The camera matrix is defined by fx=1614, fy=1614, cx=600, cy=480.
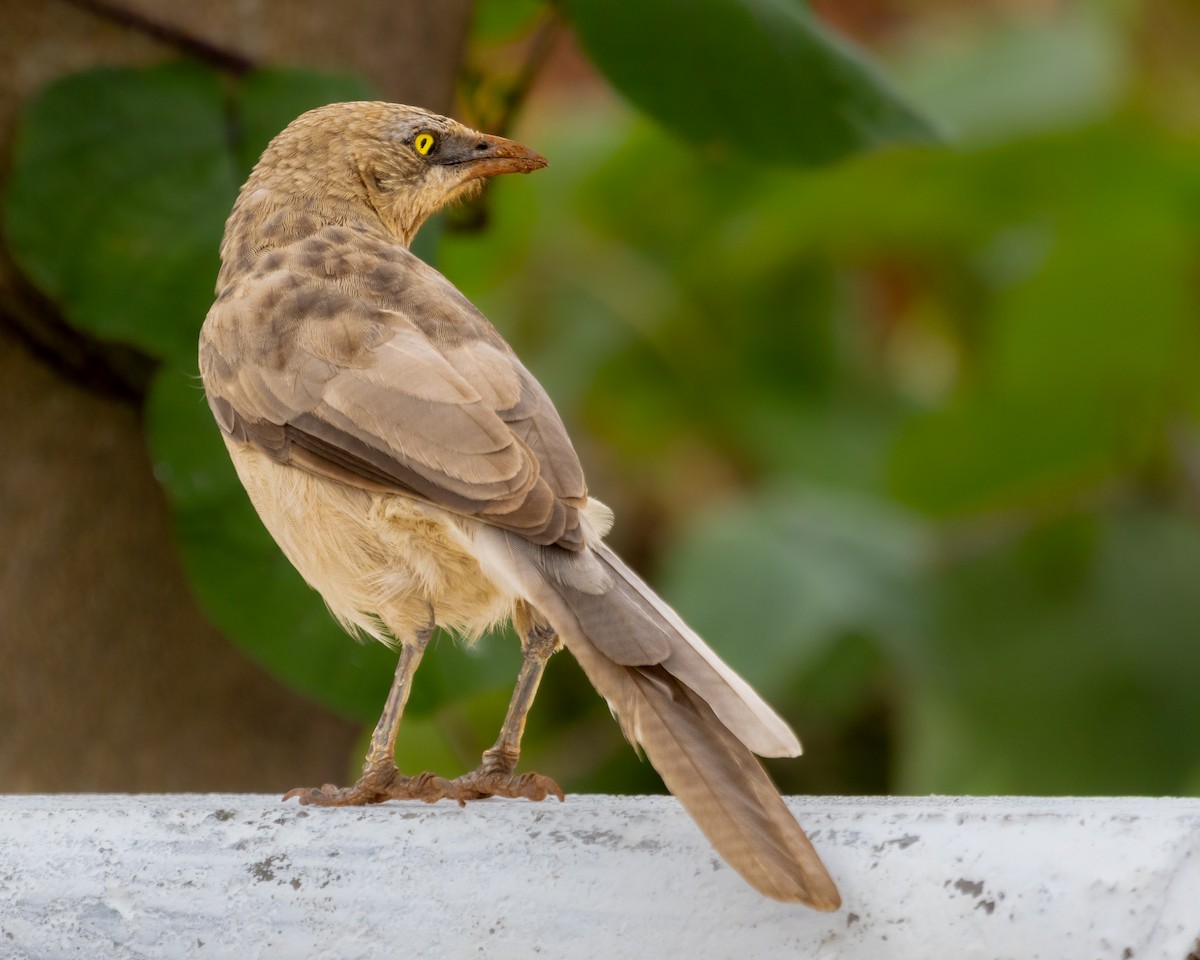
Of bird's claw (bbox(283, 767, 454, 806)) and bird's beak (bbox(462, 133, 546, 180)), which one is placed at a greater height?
bird's beak (bbox(462, 133, 546, 180))

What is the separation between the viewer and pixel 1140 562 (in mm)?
5301

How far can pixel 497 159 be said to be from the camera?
9.68 ft

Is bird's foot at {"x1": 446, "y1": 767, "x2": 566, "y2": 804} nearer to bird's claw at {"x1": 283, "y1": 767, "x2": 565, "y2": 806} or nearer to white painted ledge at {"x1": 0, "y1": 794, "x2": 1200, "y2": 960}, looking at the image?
bird's claw at {"x1": 283, "y1": 767, "x2": 565, "y2": 806}

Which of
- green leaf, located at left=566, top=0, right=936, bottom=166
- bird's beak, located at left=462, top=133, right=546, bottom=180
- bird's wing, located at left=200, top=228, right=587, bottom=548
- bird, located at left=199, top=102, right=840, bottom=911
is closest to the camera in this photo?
bird, located at left=199, top=102, right=840, bottom=911

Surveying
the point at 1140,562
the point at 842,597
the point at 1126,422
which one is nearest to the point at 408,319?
the point at 842,597

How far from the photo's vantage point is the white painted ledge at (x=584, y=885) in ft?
5.63

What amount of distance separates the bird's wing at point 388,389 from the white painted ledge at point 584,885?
0.49m

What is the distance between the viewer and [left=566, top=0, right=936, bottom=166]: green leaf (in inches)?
138

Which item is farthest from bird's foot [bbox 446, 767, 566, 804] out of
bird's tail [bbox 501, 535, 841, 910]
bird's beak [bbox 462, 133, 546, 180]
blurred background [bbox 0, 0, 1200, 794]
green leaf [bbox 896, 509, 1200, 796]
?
green leaf [bbox 896, 509, 1200, 796]

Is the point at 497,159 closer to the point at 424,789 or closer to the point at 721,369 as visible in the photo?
the point at 424,789

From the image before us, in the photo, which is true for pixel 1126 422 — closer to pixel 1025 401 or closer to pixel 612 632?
pixel 1025 401

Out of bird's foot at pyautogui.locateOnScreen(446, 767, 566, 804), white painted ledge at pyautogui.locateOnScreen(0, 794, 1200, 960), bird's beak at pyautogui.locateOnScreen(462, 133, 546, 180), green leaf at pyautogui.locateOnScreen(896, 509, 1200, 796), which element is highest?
bird's beak at pyautogui.locateOnScreen(462, 133, 546, 180)

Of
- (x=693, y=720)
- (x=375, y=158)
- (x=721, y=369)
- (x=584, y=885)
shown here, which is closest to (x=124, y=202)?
(x=375, y=158)

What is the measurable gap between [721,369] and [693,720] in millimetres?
4551
